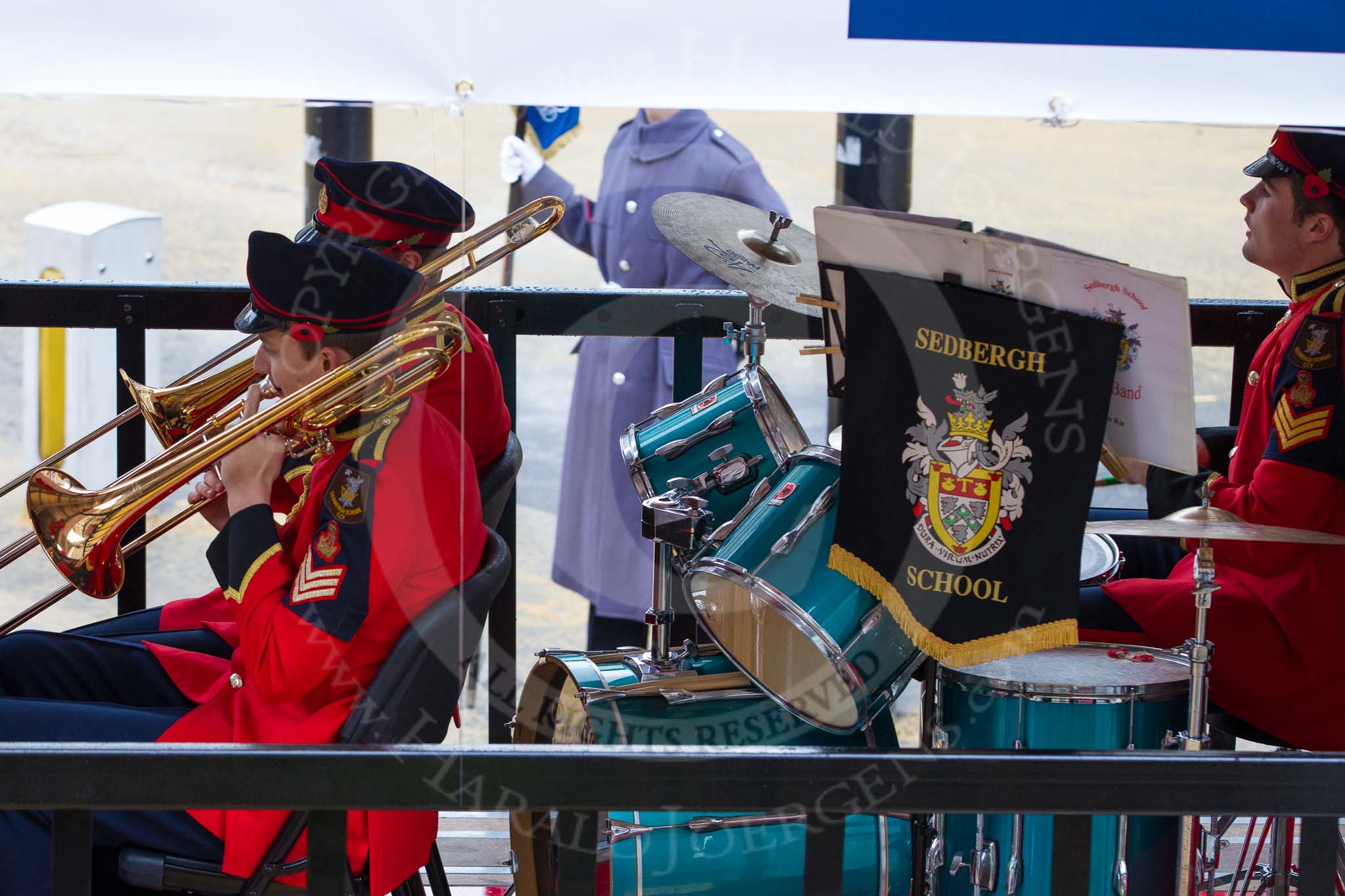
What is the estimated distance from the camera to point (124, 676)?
230 cm

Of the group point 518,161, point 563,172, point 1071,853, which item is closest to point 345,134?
point 518,161

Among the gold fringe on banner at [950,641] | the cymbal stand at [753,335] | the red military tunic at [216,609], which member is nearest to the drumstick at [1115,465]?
the gold fringe on banner at [950,641]

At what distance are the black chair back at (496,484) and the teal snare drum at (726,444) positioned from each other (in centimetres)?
28

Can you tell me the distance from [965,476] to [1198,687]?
48 cm

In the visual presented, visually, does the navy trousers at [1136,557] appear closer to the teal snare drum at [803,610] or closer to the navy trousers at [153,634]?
the teal snare drum at [803,610]

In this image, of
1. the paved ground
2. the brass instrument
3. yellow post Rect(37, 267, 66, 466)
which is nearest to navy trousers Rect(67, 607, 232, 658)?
the brass instrument

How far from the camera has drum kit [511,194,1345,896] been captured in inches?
84.9

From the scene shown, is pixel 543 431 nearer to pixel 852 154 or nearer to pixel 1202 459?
pixel 852 154

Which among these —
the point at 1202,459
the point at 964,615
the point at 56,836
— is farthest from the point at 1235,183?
the point at 56,836

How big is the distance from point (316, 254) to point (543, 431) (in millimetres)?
5093

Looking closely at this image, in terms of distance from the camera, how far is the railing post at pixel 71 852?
141 cm

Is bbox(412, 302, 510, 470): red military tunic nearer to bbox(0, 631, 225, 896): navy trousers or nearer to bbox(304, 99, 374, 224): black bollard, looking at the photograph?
bbox(0, 631, 225, 896): navy trousers

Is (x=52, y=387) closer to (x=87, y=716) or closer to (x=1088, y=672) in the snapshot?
(x=87, y=716)

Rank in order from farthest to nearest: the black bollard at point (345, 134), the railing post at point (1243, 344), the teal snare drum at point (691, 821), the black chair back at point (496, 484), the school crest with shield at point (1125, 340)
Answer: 1. the black bollard at point (345, 134)
2. the railing post at point (1243, 344)
3. the black chair back at point (496, 484)
4. the teal snare drum at point (691, 821)
5. the school crest with shield at point (1125, 340)
